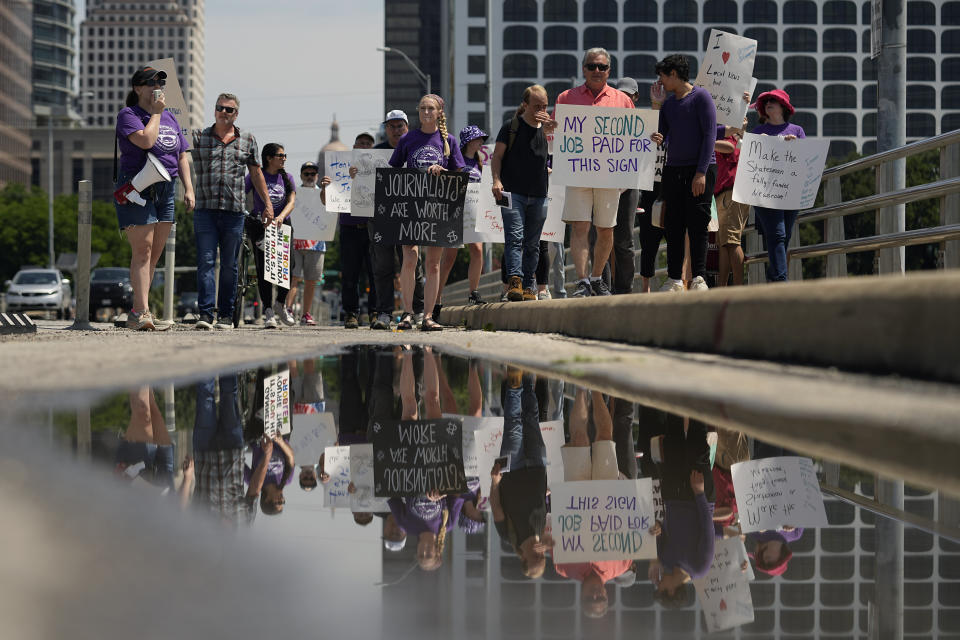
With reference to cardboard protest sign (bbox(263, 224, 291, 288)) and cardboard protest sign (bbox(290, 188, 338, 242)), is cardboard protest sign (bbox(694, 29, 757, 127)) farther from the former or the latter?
cardboard protest sign (bbox(290, 188, 338, 242))

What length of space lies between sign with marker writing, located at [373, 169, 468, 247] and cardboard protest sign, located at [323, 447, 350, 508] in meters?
8.99

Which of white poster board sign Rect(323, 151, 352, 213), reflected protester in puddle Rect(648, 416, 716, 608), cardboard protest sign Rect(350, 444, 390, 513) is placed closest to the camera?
reflected protester in puddle Rect(648, 416, 716, 608)

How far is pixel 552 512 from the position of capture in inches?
97.0

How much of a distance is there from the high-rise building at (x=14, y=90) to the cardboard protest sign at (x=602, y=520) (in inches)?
5303

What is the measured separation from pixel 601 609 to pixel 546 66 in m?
116

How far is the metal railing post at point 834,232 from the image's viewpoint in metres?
10.1

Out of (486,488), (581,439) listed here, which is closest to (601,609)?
(486,488)

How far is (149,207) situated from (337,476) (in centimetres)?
860

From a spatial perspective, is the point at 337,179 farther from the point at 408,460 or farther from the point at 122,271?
the point at 122,271

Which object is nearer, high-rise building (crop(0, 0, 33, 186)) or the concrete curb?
the concrete curb

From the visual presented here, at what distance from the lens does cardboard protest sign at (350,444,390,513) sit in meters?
2.46

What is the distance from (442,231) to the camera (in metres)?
12.3

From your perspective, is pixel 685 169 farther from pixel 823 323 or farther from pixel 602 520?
pixel 602 520

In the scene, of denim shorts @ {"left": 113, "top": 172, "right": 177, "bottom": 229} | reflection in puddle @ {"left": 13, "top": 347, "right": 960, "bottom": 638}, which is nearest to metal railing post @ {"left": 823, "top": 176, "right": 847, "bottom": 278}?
denim shorts @ {"left": 113, "top": 172, "right": 177, "bottom": 229}
